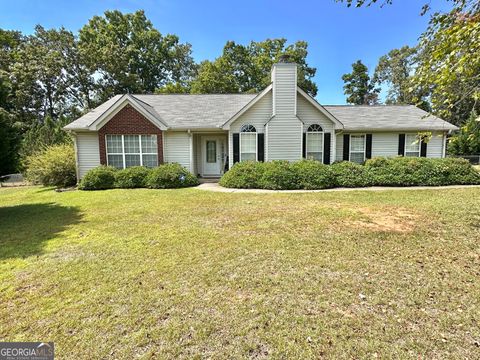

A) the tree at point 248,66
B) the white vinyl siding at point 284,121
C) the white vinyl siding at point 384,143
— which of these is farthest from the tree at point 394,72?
the white vinyl siding at point 284,121

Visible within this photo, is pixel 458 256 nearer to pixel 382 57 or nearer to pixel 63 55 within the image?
pixel 63 55

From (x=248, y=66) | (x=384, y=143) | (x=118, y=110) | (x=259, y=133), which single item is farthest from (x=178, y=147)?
(x=248, y=66)

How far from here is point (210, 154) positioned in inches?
619

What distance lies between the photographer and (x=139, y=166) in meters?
13.2

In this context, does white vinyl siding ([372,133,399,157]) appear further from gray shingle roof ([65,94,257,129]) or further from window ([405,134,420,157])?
gray shingle roof ([65,94,257,129])

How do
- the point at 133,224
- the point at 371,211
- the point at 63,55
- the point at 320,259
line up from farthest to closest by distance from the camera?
the point at 63,55 → the point at 371,211 → the point at 133,224 → the point at 320,259

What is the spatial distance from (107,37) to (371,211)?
4030cm

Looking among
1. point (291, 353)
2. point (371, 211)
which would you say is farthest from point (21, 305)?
point (371, 211)

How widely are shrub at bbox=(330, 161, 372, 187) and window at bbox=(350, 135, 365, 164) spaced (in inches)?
145

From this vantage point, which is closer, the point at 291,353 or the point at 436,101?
the point at 291,353

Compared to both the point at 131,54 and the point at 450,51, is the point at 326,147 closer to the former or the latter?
the point at 450,51

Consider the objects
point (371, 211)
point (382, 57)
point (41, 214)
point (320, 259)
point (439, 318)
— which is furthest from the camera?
point (382, 57)

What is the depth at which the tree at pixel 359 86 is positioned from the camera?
41.9 metres

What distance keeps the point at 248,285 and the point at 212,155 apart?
41.7ft
